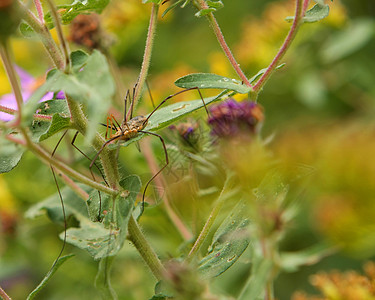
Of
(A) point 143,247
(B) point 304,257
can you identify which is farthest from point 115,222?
(B) point 304,257

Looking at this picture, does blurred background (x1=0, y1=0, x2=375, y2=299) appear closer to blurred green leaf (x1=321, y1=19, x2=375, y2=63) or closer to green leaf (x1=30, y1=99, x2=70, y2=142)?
blurred green leaf (x1=321, y1=19, x2=375, y2=63)

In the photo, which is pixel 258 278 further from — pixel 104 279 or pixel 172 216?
pixel 172 216

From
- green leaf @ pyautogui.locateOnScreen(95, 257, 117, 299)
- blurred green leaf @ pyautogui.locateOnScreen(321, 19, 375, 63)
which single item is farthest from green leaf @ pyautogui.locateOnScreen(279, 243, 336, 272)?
blurred green leaf @ pyautogui.locateOnScreen(321, 19, 375, 63)

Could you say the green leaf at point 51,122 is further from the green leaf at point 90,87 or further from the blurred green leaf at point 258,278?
the blurred green leaf at point 258,278

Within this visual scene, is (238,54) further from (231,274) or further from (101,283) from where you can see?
(101,283)

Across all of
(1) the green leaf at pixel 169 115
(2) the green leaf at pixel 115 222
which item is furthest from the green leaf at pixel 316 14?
(2) the green leaf at pixel 115 222

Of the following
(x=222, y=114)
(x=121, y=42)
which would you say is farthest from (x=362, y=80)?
(x=222, y=114)
